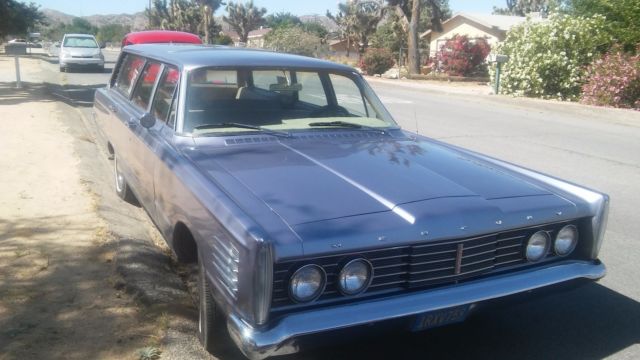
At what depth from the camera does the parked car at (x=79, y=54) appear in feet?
79.3

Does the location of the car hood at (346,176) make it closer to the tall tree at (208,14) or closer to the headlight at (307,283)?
the headlight at (307,283)

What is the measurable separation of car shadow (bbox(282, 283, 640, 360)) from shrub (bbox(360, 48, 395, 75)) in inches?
1169

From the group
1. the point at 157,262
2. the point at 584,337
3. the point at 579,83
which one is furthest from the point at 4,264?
the point at 579,83

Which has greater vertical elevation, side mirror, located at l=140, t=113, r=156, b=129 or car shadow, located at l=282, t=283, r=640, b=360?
side mirror, located at l=140, t=113, r=156, b=129

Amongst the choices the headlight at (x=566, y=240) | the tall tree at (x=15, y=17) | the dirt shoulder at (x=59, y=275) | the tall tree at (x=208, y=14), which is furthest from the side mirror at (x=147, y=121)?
the tall tree at (x=208, y=14)

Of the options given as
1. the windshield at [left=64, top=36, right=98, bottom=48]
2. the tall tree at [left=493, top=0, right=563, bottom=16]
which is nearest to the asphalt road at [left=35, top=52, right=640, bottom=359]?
the windshield at [left=64, top=36, right=98, bottom=48]

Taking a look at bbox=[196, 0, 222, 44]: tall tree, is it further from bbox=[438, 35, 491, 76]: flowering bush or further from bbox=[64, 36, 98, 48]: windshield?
bbox=[438, 35, 491, 76]: flowering bush

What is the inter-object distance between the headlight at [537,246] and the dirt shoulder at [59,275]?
6.75 ft

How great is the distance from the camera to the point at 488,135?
11422 mm

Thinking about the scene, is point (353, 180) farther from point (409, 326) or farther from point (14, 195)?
point (14, 195)

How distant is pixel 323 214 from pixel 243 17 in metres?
75.3

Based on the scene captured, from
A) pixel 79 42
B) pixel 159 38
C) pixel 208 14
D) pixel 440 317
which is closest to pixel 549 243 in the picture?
pixel 440 317

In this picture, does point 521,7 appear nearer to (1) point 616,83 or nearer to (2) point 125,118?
(1) point 616,83

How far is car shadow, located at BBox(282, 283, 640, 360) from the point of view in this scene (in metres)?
3.48
